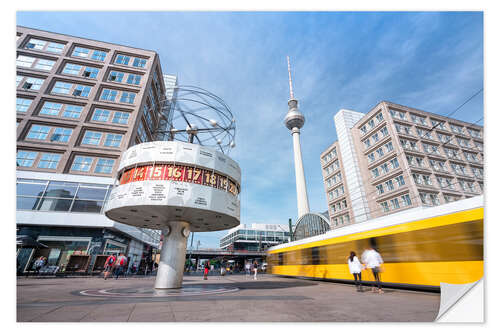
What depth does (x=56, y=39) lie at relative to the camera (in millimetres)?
28828

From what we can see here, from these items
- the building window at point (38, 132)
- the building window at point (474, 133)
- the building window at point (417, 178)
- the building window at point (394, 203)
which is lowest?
the building window at point (394, 203)

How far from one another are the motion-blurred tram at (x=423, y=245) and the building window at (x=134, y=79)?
102ft

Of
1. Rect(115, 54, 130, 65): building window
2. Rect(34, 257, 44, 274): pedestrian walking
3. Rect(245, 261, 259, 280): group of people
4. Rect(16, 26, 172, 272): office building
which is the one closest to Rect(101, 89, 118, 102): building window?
Rect(16, 26, 172, 272): office building

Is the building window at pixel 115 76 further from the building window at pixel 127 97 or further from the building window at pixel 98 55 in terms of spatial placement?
the building window at pixel 98 55

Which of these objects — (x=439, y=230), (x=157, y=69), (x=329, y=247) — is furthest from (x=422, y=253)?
(x=157, y=69)

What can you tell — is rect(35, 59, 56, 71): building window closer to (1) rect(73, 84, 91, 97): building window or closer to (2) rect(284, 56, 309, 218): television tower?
(1) rect(73, 84, 91, 97): building window

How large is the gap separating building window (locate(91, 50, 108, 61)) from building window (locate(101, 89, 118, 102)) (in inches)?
230

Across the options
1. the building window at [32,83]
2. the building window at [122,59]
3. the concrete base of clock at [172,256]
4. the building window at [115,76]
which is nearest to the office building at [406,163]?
the concrete base of clock at [172,256]

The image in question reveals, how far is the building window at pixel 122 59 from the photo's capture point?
99.7ft

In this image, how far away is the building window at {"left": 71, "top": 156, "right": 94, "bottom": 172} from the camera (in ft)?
76.4

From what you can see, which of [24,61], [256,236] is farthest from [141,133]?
[256,236]

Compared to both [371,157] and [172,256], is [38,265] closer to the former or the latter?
[172,256]

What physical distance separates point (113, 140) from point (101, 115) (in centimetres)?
396
